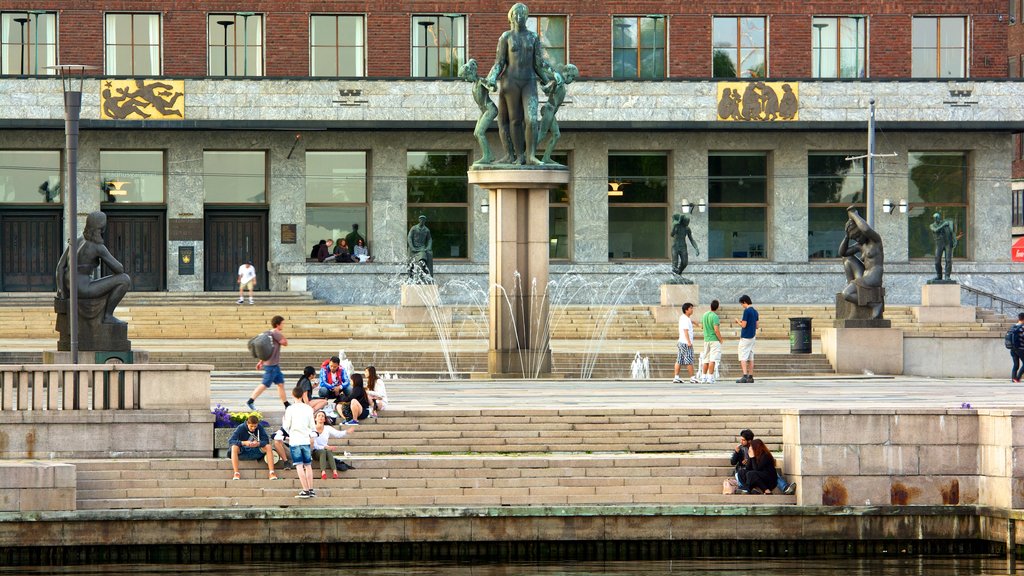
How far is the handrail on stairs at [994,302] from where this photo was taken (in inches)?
2026

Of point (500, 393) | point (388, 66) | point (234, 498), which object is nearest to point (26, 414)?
point (234, 498)

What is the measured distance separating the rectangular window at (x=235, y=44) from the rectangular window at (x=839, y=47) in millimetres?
15869

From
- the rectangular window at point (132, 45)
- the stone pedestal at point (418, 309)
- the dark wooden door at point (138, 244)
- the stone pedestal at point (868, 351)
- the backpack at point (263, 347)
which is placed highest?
the rectangular window at point (132, 45)

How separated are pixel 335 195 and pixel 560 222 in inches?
256

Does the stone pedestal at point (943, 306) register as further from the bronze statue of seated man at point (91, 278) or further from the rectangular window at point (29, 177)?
the rectangular window at point (29, 177)

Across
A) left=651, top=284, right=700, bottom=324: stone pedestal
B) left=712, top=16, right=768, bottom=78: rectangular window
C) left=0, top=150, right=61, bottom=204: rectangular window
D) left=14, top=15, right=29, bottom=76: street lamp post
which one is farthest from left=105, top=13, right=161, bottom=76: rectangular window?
left=651, top=284, right=700, bottom=324: stone pedestal

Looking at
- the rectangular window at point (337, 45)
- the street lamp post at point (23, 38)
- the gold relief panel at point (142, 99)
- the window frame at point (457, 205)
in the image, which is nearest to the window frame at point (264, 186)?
the gold relief panel at point (142, 99)

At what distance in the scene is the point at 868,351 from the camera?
34312 mm

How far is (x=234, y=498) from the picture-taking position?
68.5 ft

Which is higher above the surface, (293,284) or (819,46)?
(819,46)

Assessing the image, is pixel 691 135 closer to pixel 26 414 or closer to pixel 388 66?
pixel 388 66

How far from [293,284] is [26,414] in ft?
92.0

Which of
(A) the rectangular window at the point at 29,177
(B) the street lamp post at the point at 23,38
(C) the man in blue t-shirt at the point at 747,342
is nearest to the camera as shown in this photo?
(C) the man in blue t-shirt at the point at 747,342

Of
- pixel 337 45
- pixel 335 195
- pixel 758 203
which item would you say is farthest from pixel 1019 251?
pixel 337 45
